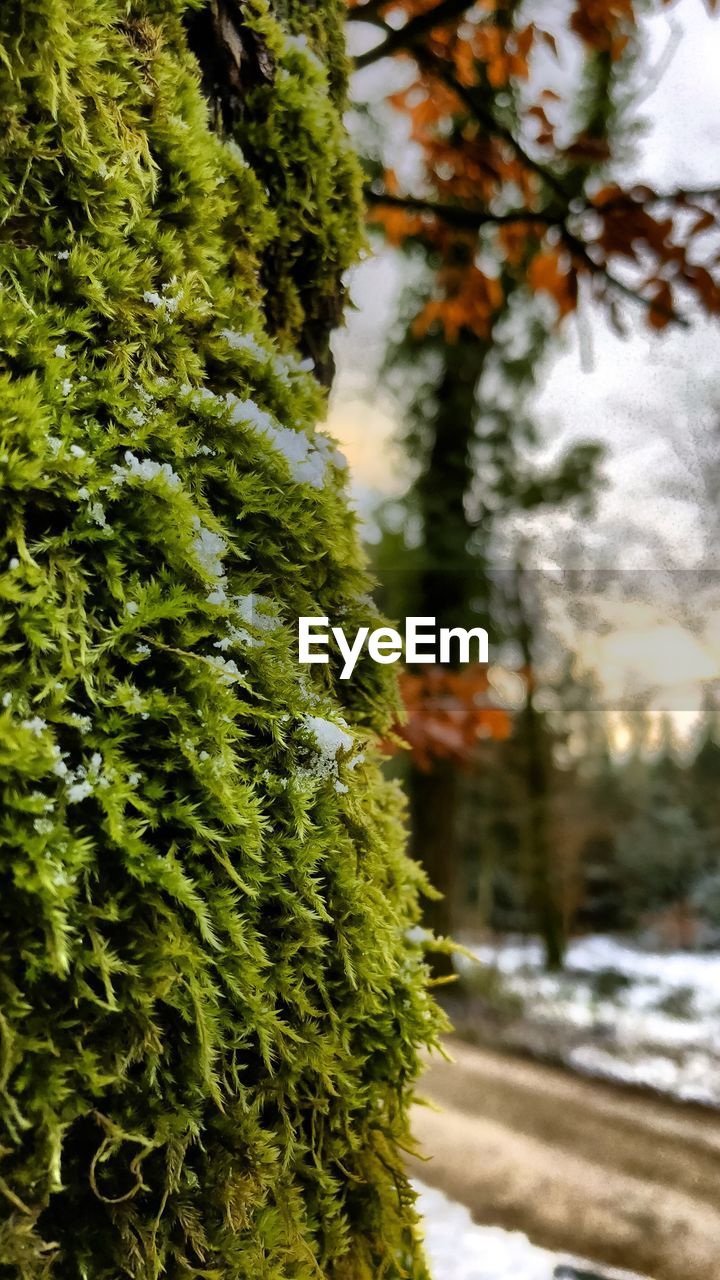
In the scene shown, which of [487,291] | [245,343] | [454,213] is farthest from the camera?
[487,291]

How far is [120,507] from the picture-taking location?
0.66 m

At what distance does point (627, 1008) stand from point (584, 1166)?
4407mm

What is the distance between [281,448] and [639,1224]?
217 cm

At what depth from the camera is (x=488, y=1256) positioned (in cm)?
163

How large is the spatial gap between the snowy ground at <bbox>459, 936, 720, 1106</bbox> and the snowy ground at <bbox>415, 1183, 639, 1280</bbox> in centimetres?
192

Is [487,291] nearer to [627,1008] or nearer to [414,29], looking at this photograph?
[414,29]

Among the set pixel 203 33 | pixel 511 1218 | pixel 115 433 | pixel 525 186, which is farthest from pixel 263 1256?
pixel 525 186

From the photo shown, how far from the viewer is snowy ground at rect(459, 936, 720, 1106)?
4.18 m

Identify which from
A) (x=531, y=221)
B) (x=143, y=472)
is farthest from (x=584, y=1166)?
(x=531, y=221)

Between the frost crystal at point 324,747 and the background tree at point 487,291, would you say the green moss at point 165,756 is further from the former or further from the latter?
the background tree at point 487,291

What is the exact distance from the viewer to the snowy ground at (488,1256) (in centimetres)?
154

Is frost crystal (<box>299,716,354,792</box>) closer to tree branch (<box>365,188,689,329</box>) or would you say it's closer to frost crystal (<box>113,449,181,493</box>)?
frost crystal (<box>113,449,181,493</box>)

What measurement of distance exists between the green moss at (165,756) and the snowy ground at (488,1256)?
0.91m

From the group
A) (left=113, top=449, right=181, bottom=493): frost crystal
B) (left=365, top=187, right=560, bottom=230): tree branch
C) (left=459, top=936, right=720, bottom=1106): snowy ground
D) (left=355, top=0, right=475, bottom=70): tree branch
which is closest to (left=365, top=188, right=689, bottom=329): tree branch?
(left=365, top=187, right=560, bottom=230): tree branch
